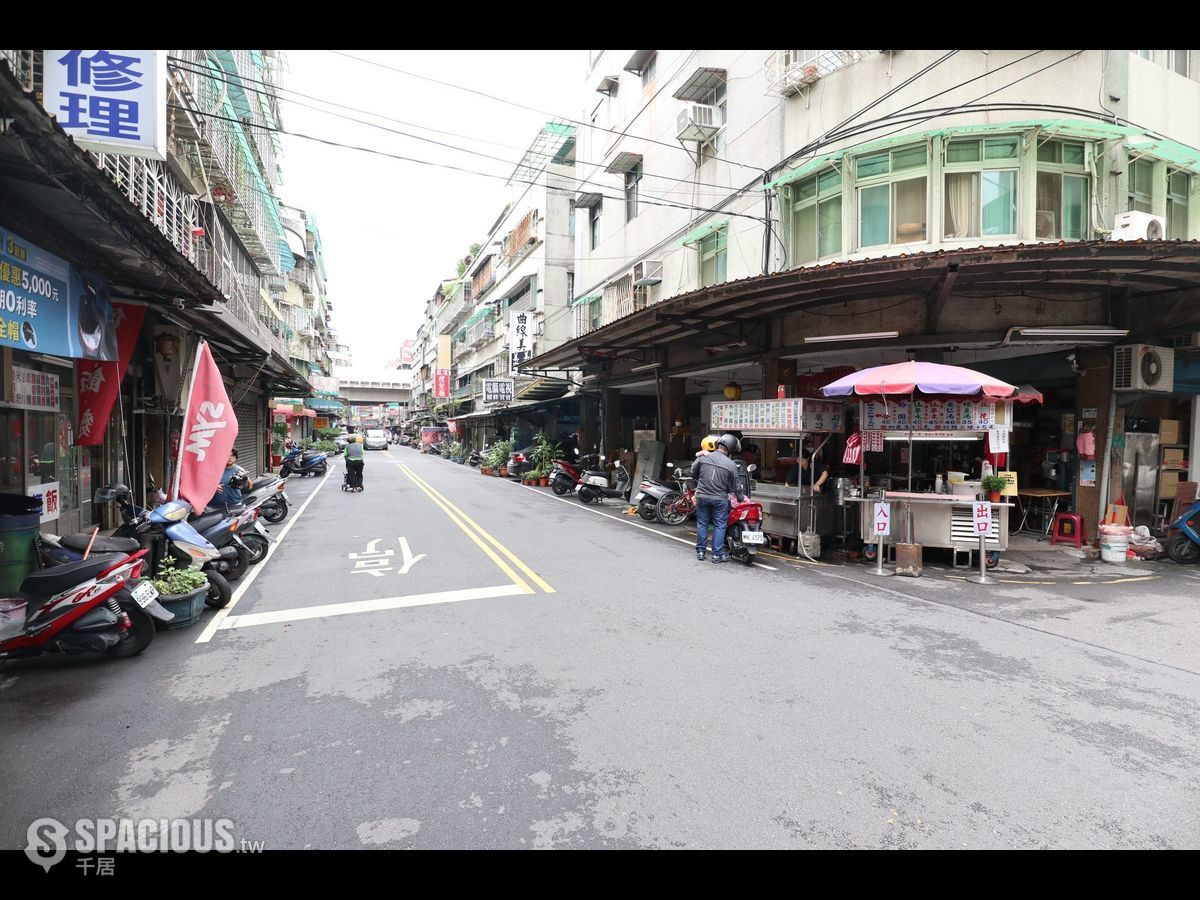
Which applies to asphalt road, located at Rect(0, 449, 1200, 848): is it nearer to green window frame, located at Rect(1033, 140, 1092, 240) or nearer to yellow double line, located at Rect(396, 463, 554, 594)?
yellow double line, located at Rect(396, 463, 554, 594)

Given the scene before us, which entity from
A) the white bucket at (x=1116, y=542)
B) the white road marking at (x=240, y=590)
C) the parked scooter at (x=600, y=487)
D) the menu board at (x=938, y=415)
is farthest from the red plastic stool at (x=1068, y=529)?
the white road marking at (x=240, y=590)

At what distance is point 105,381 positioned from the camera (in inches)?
318

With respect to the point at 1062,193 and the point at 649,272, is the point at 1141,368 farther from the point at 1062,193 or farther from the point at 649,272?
the point at 649,272

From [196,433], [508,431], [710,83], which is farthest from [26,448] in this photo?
[508,431]

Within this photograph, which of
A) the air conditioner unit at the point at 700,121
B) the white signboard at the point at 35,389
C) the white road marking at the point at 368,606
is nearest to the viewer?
the white road marking at the point at 368,606

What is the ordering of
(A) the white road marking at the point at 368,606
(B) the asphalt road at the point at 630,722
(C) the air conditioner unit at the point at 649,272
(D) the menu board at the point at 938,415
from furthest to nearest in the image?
(C) the air conditioner unit at the point at 649,272 → (D) the menu board at the point at 938,415 → (A) the white road marking at the point at 368,606 → (B) the asphalt road at the point at 630,722

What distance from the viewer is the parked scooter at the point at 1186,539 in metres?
9.41

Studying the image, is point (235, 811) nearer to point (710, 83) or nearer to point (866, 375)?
point (866, 375)

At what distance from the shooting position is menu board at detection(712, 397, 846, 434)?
9.79 meters

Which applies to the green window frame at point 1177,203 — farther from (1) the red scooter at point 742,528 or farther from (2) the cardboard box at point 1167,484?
(1) the red scooter at point 742,528

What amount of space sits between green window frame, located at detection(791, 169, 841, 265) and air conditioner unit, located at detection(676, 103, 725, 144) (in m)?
3.94

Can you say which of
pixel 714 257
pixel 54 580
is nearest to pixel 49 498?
pixel 54 580

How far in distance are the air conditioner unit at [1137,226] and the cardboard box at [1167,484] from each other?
14.5 ft
